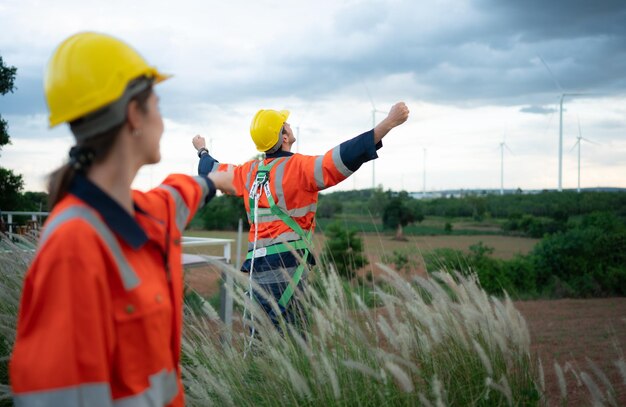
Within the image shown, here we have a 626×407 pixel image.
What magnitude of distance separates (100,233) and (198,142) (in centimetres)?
416

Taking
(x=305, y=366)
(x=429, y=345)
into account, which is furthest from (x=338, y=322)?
(x=429, y=345)

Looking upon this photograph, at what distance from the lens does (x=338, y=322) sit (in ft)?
11.5

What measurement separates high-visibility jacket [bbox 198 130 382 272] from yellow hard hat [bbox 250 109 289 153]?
4.5 inches

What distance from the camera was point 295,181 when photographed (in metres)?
4.99

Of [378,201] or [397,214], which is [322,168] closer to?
[397,214]

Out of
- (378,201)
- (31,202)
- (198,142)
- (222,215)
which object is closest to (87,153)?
(198,142)

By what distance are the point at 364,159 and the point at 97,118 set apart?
2752mm

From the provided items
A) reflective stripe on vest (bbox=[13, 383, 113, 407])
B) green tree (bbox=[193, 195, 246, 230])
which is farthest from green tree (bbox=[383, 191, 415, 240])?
reflective stripe on vest (bbox=[13, 383, 113, 407])

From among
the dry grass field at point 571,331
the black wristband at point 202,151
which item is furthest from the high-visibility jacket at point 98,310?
the black wristband at point 202,151

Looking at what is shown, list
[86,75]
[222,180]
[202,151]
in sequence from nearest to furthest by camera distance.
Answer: [86,75]
[222,180]
[202,151]

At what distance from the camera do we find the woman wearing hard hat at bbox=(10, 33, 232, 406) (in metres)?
1.68

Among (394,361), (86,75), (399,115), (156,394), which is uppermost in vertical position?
(399,115)

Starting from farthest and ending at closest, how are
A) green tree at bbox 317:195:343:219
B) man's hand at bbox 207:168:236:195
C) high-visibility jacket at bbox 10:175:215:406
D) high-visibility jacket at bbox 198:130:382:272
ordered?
1. green tree at bbox 317:195:343:219
2. high-visibility jacket at bbox 198:130:382:272
3. man's hand at bbox 207:168:236:195
4. high-visibility jacket at bbox 10:175:215:406

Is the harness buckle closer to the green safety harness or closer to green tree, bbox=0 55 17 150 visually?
the green safety harness
